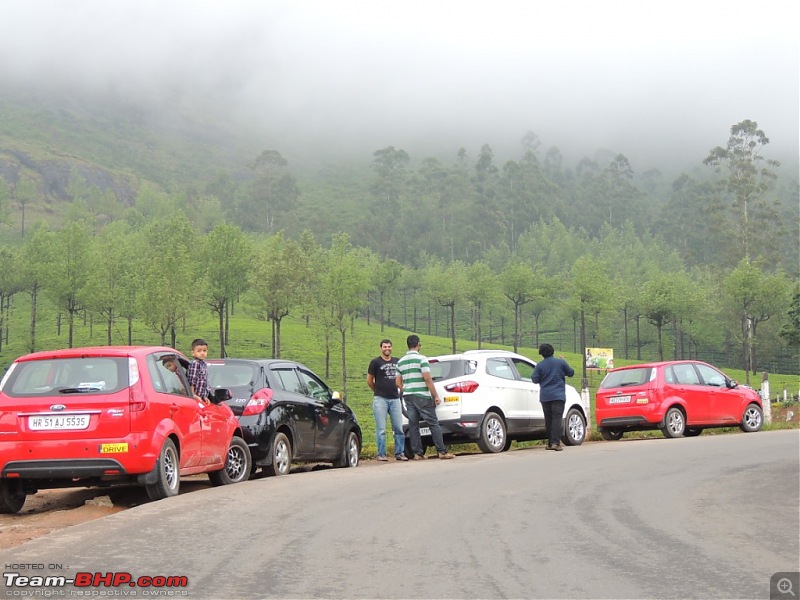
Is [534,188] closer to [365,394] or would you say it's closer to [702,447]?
[365,394]

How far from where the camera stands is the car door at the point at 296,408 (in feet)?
43.3

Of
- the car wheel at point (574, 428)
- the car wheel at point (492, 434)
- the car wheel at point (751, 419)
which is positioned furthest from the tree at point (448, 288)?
the car wheel at point (492, 434)

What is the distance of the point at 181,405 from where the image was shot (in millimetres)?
10484

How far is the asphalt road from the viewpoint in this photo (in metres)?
6.09

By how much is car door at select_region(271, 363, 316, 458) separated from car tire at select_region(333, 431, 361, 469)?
1.06m

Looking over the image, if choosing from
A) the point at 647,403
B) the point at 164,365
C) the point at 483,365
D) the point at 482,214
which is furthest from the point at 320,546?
the point at 482,214

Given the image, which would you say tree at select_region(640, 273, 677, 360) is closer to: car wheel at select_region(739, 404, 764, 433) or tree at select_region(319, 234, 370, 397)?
tree at select_region(319, 234, 370, 397)

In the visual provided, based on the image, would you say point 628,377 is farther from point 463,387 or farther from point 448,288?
point 448,288

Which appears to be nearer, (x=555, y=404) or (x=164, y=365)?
(x=164, y=365)

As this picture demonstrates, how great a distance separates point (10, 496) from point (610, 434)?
14.6 m

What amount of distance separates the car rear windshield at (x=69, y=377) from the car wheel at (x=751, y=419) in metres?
16.8

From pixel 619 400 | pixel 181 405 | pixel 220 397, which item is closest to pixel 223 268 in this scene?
pixel 619 400

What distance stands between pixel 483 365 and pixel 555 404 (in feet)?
4.71

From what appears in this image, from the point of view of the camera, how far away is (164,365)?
10.6 meters
